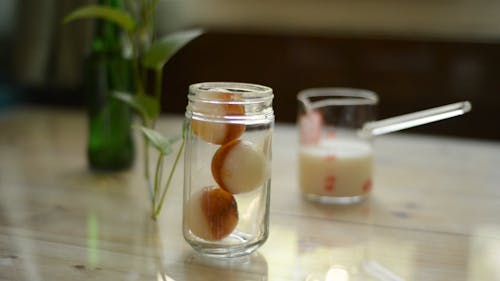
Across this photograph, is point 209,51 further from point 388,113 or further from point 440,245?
point 440,245

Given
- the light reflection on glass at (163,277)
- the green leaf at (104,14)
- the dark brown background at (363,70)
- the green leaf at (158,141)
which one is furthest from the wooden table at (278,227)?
the dark brown background at (363,70)

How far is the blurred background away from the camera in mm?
1847

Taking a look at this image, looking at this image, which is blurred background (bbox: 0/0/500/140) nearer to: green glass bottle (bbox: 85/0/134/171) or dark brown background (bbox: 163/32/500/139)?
dark brown background (bbox: 163/32/500/139)

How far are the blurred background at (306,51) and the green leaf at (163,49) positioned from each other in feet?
3.26

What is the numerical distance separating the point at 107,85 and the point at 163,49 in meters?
0.26

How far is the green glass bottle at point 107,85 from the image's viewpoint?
3.67 ft

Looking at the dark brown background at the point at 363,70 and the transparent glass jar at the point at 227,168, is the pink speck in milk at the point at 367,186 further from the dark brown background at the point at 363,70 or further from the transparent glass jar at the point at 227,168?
the dark brown background at the point at 363,70

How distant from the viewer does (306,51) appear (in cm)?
194

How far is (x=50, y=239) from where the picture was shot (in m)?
0.81

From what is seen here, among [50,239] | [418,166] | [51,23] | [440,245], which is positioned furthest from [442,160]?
[51,23]

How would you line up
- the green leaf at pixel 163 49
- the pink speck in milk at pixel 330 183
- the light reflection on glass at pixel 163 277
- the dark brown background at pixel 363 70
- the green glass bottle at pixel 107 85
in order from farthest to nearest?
the dark brown background at pixel 363 70
the green glass bottle at pixel 107 85
the pink speck in milk at pixel 330 183
the green leaf at pixel 163 49
the light reflection on glass at pixel 163 277

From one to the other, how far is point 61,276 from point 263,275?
218mm

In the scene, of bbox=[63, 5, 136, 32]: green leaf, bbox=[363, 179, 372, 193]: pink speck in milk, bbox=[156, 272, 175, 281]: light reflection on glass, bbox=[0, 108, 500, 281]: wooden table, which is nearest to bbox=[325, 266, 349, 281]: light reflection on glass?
bbox=[0, 108, 500, 281]: wooden table

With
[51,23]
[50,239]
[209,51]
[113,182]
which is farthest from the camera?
[209,51]
